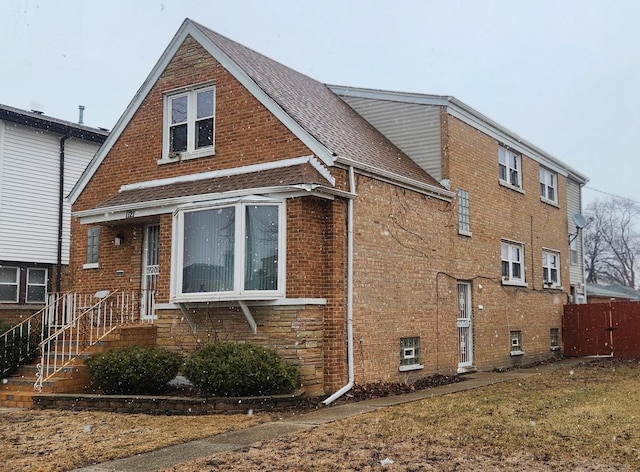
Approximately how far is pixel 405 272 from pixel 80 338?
664cm

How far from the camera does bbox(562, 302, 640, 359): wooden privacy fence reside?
2186 cm

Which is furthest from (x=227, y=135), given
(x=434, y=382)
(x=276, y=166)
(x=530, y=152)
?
(x=530, y=152)

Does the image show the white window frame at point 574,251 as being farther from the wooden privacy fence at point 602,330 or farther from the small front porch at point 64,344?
the small front porch at point 64,344

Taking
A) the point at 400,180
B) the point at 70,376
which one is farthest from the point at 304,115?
the point at 70,376

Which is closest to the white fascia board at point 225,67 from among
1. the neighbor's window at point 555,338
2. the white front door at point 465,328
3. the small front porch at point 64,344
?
the small front porch at point 64,344

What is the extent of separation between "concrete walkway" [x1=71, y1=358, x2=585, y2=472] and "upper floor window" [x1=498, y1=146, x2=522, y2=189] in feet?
25.3

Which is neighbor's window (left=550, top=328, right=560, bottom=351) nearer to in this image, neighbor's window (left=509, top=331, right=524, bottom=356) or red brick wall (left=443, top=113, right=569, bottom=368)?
red brick wall (left=443, top=113, right=569, bottom=368)

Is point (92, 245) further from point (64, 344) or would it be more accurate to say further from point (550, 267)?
point (550, 267)

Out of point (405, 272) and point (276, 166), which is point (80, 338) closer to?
point (276, 166)

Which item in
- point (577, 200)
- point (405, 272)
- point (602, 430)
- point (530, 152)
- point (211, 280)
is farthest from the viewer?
point (577, 200)

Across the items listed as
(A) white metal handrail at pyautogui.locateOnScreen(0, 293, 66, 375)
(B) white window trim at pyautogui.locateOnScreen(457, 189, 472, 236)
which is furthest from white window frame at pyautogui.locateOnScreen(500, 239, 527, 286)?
(A) white metal handrail at pyautogui.locateOnScreen(0, 293, 66, 375)

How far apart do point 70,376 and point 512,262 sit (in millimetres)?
12339

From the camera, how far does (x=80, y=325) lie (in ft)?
48.9

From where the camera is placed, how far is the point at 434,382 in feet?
48.0
